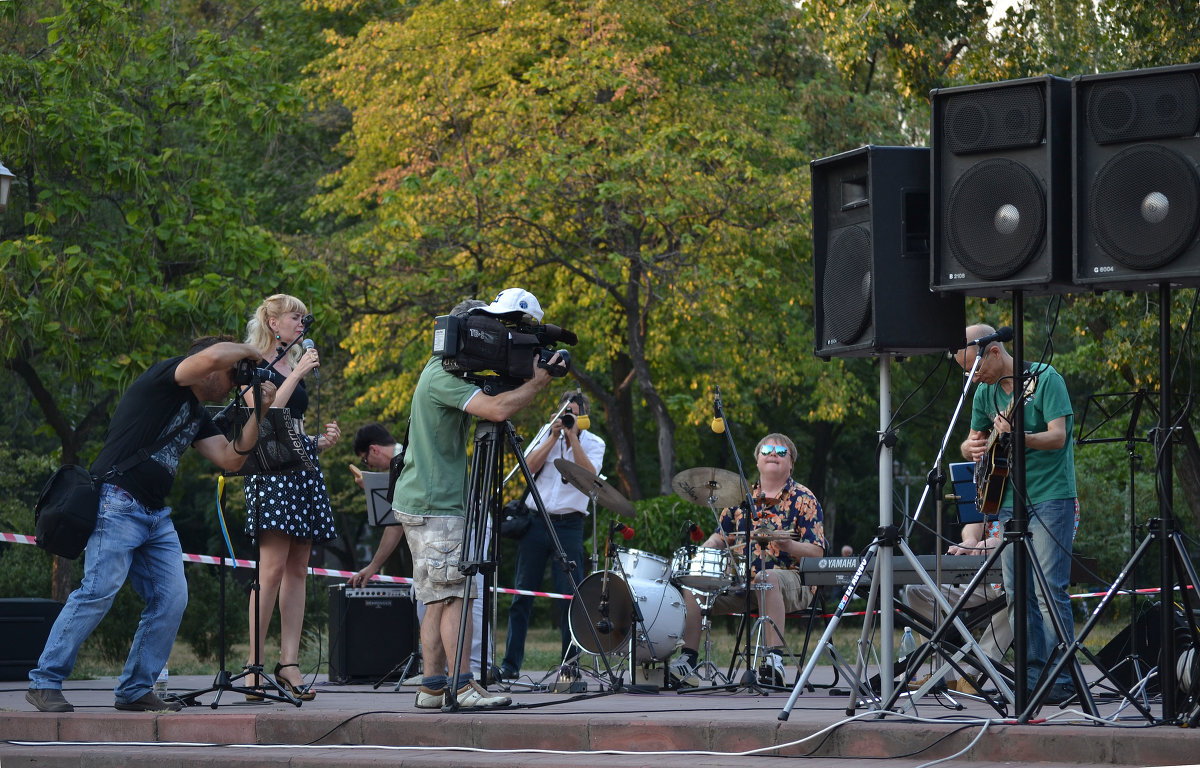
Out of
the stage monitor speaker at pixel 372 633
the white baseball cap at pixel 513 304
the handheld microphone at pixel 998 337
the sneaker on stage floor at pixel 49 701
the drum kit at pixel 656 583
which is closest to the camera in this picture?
the handheld microphone at pixel 998 337

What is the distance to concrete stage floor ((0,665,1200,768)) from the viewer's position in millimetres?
5672

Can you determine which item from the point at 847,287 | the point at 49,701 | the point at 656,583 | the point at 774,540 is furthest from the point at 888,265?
the point at 49,701

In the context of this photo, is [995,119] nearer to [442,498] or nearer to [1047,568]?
[1047,568]

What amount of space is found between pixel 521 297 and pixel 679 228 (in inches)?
548

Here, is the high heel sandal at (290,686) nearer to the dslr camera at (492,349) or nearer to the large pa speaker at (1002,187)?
the dslr camera at (492,349)

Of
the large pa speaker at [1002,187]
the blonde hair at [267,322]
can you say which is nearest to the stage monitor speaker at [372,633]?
the blonde hair at [267,322]

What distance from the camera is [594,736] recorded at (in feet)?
21.1

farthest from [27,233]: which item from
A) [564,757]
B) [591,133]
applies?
[564,757]

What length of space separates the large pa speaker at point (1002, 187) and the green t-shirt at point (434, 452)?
2437 mm

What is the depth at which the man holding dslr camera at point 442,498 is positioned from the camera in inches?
280

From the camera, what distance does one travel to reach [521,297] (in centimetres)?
730

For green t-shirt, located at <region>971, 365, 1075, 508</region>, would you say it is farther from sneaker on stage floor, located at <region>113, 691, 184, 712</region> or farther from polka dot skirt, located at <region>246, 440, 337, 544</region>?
sneaker on stage floor, located at <region>113, 691, 184, 712</region>

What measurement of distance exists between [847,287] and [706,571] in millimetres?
3316

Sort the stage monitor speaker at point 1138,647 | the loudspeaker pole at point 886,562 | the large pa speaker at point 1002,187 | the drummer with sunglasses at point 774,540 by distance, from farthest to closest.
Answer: the drummer with sunglasses at point 774,540 < the stage monitor speaker at point 1138,647 < the loudspeaker pole at point 886,562 < the large pa speaker at point 1002,187
